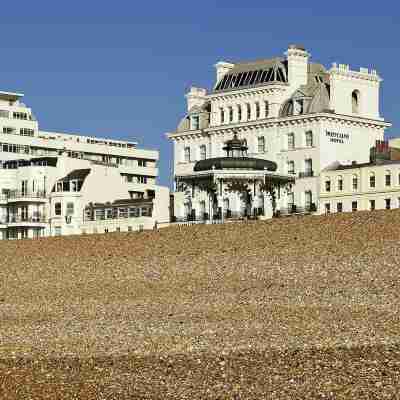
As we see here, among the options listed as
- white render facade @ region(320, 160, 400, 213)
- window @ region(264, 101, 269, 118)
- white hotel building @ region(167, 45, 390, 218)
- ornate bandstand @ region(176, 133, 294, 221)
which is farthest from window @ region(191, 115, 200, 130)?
ornate bandstand @ region(176, 133, 294, 221)

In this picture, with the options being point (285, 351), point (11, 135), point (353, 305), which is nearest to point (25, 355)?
point (285, 351)

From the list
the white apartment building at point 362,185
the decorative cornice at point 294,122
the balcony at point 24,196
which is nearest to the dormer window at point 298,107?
the decorative cornice at point 294,122

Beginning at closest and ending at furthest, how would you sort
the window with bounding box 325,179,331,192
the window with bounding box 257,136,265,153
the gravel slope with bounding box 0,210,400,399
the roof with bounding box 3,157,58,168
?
1. the gravel slope with bounding box 0,210,400,399
2. the window with bounding box 325,179,331,192
3. the window with bounding box 257,136,265,153
4. the roof with bounding box 3,157,58,168

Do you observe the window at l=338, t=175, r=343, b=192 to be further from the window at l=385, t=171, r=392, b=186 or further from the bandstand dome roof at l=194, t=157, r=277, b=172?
the bandstand dome roof at l=194, t=157, r=277, b=172

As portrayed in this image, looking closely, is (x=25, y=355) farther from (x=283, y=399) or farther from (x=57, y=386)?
(x=283, y=399)

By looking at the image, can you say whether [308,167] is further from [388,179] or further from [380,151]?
[388,179]

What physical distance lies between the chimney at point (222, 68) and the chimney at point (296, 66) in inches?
415

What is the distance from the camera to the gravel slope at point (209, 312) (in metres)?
43.2

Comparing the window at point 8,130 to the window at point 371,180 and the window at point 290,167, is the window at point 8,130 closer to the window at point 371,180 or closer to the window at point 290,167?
the window at point 290,167

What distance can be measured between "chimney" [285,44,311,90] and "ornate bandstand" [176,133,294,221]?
25941mm

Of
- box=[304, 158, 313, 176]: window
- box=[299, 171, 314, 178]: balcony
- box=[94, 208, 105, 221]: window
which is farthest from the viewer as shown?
box=[94, 208, 105, 221]: window

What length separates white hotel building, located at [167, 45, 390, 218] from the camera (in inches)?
4998

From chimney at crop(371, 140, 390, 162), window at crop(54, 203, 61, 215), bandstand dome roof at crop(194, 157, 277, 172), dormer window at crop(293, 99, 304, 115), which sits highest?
dormer window at crop(293, 99, 304, 115)

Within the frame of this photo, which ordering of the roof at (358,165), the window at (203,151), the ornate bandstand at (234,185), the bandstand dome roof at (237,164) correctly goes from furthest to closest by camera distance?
1. the window at (203,151)
2. the roof at (358,165)
3. the bandstand dome roof at (237,164)
4. the ornate bandstand at (234,185)
